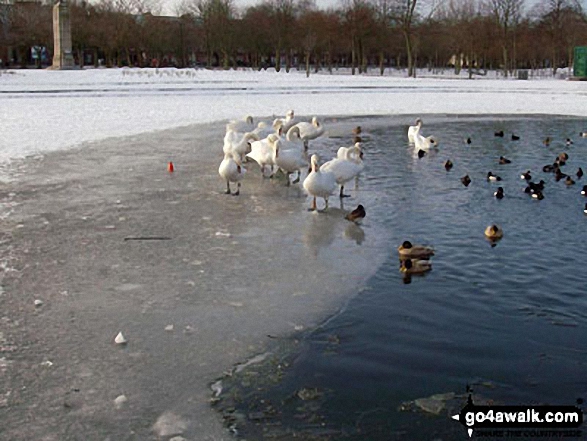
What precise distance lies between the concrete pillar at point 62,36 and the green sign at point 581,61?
43.0 m

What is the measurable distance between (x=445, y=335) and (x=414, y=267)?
163cm

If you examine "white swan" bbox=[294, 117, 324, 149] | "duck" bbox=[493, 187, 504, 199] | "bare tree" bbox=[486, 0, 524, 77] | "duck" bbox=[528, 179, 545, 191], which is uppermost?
"bare tree" bbox=[486, 0, 524, 77]

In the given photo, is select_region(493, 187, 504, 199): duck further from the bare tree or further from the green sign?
the bare tree

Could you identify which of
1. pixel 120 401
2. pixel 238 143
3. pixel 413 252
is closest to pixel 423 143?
pixel 238 143

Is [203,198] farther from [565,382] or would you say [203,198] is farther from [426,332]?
[565,382]

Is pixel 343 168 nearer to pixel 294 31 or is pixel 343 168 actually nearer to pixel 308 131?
pixel 308 131

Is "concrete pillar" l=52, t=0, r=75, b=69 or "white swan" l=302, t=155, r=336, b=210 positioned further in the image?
"concrete pillar" l=52, t=0, r=75, b=69

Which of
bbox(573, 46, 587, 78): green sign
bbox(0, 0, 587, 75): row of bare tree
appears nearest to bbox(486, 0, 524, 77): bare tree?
bbox(0, 0, 587, 75): row of bare tree

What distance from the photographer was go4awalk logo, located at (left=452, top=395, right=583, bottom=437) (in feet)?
13.3

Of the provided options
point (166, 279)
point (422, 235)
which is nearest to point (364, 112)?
point (422, 235)

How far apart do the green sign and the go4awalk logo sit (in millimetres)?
60289

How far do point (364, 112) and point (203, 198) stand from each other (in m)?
18.4

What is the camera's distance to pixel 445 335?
5.31 meters

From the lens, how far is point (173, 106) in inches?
1125
